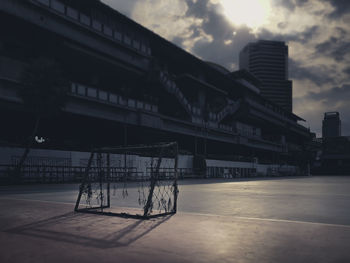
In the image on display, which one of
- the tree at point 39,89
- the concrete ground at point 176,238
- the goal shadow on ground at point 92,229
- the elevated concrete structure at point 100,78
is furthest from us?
the elevated concrete structure at point 100,78

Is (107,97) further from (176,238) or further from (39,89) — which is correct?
(176,238)

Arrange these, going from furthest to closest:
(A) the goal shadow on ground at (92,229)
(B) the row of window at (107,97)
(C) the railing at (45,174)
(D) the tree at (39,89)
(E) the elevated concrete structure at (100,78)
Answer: (B) the row of window at (107,97), (E) the elevated concrete structure at (100,78), (D) the tree at (39,89), (C) the railing at (45,174), (A) the goal shadow on ground at (92,229)

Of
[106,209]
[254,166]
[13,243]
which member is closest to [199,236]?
[13,243]

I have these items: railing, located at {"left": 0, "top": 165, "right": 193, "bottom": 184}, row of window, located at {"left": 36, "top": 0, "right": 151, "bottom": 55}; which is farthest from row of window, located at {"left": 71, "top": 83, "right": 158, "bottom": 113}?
railing, located at {"left": 0, "top": 165, "right": 193, "bottom": 184}

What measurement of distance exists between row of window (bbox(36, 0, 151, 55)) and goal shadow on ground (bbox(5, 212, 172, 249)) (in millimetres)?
26610

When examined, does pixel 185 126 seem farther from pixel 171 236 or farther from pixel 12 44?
pixel 171 236

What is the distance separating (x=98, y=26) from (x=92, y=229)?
32.0 meters

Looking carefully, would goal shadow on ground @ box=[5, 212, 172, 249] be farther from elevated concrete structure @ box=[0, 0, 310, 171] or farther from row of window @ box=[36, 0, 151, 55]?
row of window @ box=[36, 0, 151, 55]

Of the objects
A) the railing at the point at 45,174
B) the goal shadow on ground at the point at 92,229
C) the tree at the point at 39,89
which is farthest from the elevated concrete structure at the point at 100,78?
the goal shadow on ground at the point at 92,229

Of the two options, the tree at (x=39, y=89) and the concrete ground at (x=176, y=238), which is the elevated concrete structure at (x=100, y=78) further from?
the concrete ground at (x=176, y=238)

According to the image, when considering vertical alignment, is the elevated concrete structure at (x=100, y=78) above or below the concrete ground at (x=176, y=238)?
above

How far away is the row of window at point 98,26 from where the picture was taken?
31.2m

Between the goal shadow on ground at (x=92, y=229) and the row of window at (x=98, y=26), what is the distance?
26.6m

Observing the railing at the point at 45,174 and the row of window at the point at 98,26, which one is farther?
the row of window at the point at 98,26
